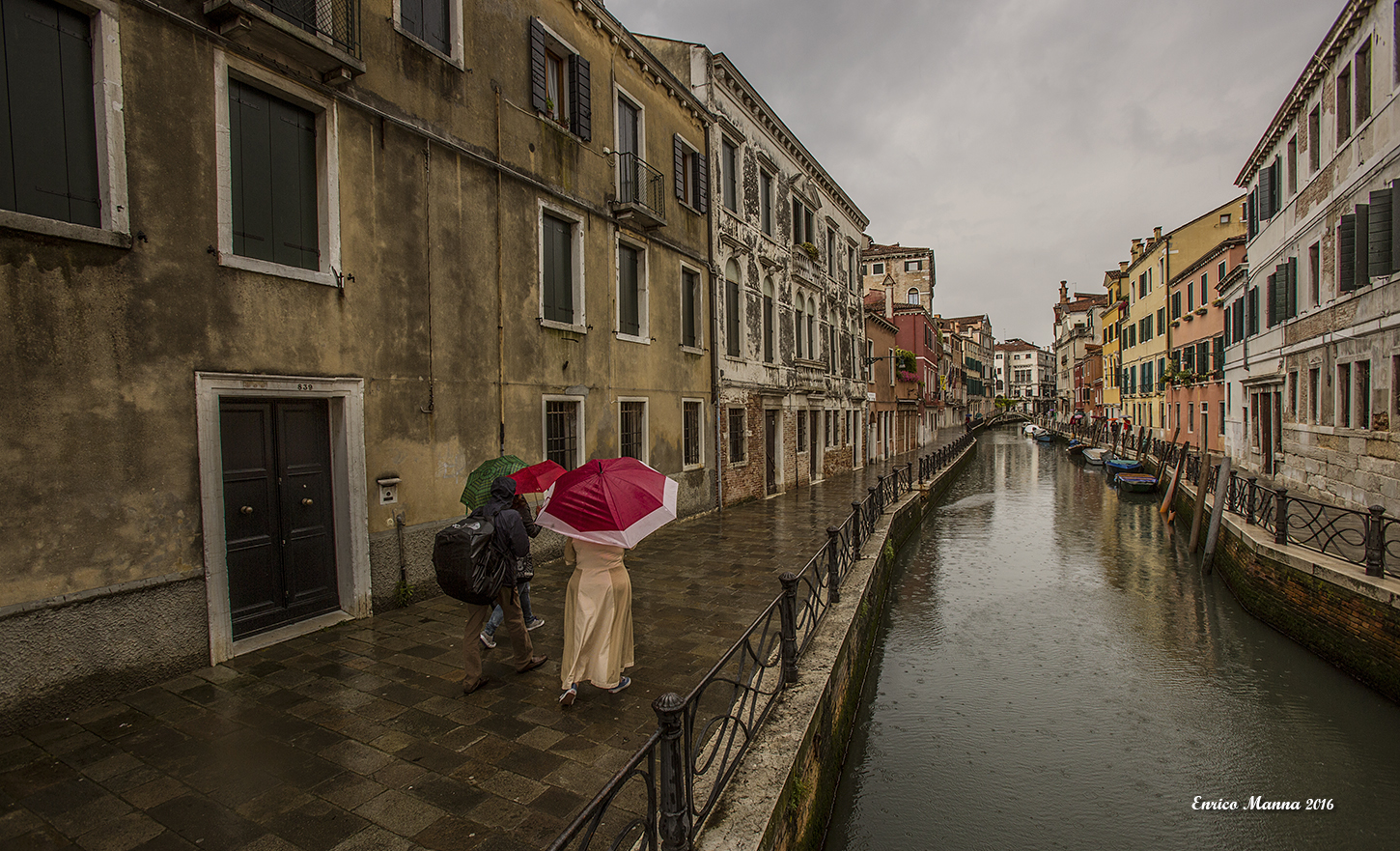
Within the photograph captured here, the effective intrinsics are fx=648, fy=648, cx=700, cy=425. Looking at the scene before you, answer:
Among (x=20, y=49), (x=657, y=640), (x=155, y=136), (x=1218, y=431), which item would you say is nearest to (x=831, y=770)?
(x=657, y=640)

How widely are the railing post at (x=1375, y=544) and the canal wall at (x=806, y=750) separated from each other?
5.57 m

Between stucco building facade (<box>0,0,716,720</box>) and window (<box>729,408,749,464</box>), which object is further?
window (<box>729,408,749,464</box>)

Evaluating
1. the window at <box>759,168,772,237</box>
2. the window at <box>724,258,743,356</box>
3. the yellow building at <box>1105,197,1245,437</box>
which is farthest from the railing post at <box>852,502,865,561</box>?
the yellow building at <box>1105,197,1245,437</box>

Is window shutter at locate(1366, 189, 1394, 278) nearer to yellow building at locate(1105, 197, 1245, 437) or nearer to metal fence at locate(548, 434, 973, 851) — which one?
metal fence at locate(548, 434, 973, 851)

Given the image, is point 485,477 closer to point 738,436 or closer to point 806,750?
point 806,750

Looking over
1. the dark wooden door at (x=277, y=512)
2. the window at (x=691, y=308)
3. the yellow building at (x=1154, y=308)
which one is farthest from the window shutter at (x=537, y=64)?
the yellow building at (x=1154, y=308)

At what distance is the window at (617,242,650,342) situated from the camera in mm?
11336

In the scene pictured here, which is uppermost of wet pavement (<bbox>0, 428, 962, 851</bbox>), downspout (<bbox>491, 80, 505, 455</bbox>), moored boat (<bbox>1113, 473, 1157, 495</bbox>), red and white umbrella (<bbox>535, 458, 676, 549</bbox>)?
downspout (<bbox>491, 80, 505, 455</bbox>)

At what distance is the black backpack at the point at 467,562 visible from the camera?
453 centimetres

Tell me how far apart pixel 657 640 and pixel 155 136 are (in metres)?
5.81

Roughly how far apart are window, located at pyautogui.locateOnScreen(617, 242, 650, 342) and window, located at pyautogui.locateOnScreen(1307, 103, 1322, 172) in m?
15.1

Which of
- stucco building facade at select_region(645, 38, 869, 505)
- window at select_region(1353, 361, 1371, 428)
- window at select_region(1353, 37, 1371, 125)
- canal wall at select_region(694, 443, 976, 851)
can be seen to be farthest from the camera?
stucco building facade at select_region(645, 38, 869, 505)

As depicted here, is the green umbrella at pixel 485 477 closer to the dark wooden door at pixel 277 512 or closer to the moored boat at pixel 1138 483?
the dark wooden door at pixel 277 512

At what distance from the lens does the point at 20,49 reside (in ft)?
14.7
